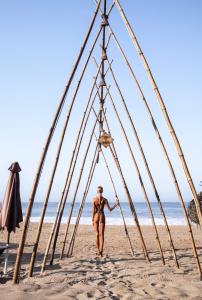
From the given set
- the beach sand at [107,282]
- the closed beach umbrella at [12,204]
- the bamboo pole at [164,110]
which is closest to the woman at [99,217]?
the beach sand at [107,282]

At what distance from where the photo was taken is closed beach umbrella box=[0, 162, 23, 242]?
5.53m

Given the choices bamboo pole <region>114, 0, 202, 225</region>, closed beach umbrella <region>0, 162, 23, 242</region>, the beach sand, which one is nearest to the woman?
the beach sand

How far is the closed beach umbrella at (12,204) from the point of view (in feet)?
18.1

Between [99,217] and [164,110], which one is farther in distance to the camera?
[99,217]

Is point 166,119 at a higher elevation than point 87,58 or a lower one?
lower

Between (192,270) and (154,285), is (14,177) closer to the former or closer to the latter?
(154,285)

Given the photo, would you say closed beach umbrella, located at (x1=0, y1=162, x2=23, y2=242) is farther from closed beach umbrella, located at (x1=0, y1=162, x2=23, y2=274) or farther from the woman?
the woman

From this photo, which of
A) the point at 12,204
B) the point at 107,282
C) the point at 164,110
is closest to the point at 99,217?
the point at 12,204

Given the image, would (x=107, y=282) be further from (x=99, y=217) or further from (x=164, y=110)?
(x=99, y=217)

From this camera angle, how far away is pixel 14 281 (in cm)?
443

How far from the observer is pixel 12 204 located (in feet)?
18.4

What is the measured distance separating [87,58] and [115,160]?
8.09 ft

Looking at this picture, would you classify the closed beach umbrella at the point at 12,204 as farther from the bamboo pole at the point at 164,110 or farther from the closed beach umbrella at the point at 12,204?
the bamboo pole at the point at 164,110

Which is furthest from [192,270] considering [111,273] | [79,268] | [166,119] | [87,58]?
[87,58]
